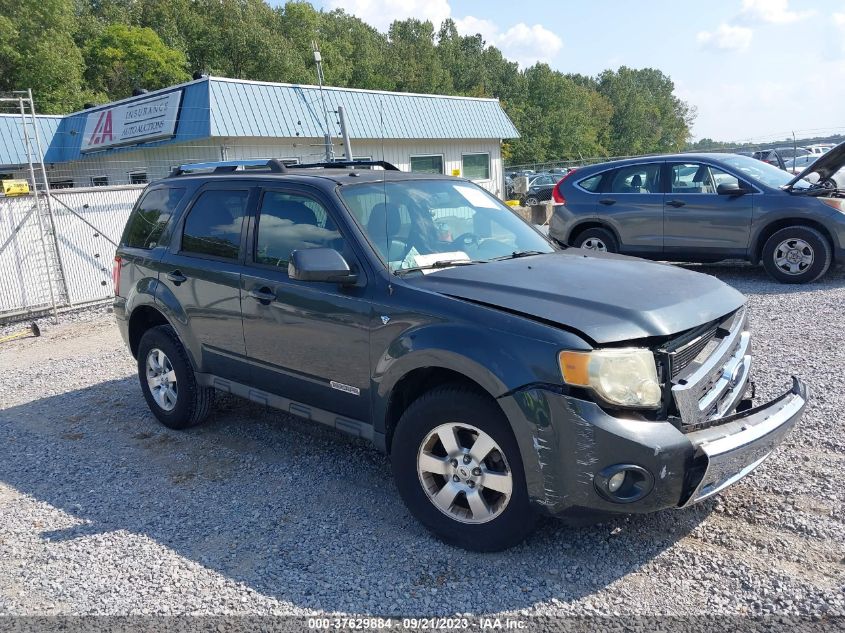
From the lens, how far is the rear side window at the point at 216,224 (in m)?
4.61

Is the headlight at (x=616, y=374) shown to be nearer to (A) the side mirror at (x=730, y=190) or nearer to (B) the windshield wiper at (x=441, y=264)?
(B) the windshield wiper at (x=441, y=264)

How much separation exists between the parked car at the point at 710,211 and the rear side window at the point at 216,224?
6693mm

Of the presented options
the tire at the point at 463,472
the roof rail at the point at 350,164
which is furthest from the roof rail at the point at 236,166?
the tire at the point at 463,472

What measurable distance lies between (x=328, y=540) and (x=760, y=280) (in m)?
8.14

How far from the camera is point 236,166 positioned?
5223mm

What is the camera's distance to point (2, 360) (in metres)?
8.30

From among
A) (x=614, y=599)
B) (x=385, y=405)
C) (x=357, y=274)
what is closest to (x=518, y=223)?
(x=357, y=274)

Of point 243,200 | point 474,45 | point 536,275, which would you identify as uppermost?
point 474,45

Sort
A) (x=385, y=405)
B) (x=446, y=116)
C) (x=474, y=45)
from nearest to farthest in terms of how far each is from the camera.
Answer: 1. (x=385, y=405)
2. (x=446, y=116)
3. (x=474, y=45)

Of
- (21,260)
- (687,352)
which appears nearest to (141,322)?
(687,352)

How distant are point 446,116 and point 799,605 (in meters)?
21.0

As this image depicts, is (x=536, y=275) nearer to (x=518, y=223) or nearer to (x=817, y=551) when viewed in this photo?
(x=518, y=223)

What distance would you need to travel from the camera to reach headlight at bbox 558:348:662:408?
293cm

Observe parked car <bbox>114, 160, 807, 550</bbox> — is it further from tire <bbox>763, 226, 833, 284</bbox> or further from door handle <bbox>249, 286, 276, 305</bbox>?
tire <bbox>763, 226, 833, 284</bbox>
